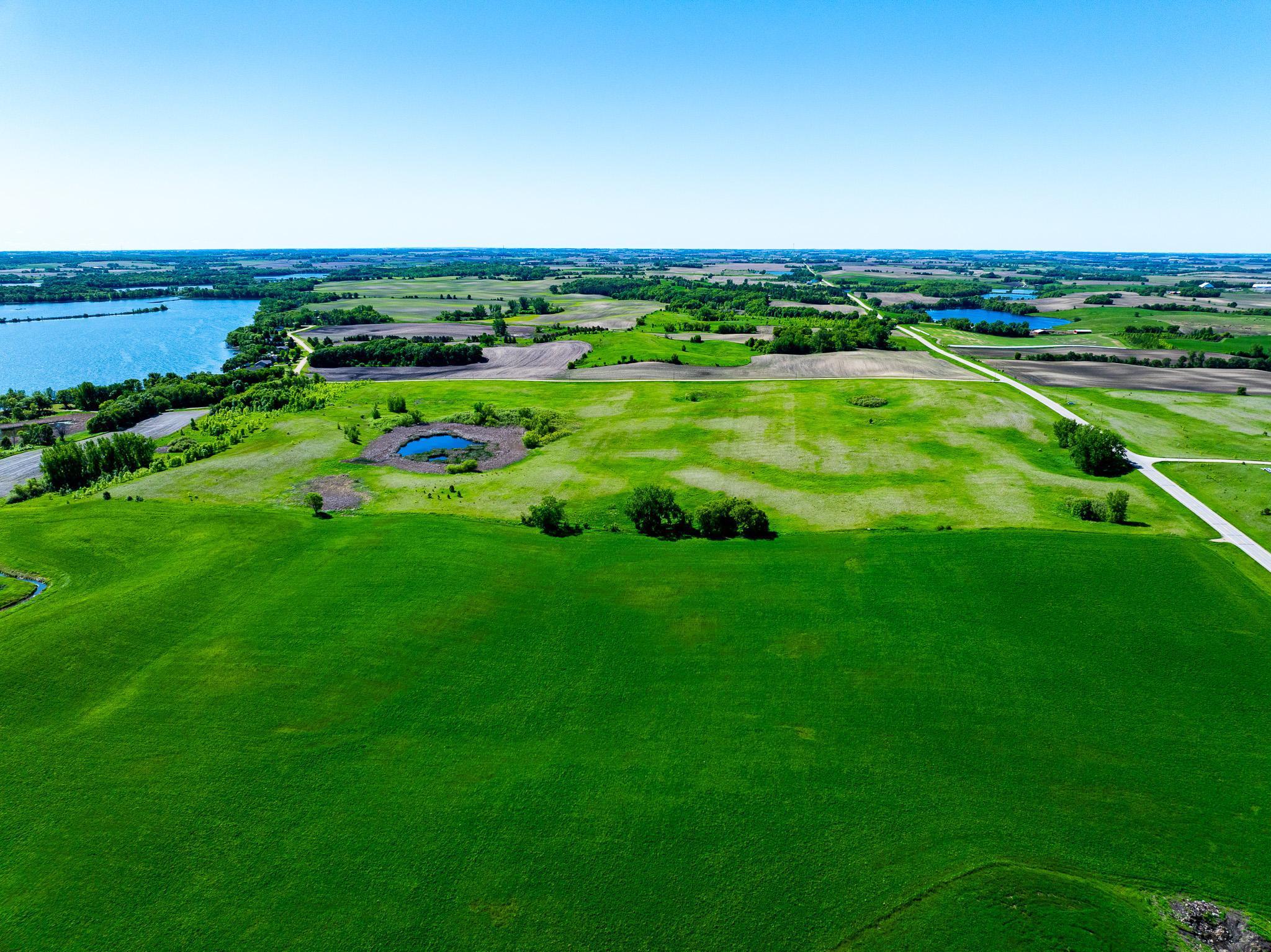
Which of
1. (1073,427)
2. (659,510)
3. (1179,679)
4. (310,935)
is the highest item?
(1073,427)

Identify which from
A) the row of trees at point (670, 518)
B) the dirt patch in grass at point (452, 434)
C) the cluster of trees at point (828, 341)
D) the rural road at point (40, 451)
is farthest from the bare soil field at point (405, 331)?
the row of trees at point (670, 518)

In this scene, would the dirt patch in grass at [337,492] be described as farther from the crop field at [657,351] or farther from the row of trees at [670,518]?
the crop field at [657,351]

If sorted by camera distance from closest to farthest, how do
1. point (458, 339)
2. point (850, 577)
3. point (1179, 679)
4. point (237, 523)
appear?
1. point (1179, 679)
2. point (850, 577)
3. point (237, 523)
4. point (458, 339)

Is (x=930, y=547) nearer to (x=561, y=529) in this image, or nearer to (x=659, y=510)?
(x=659, y=510)

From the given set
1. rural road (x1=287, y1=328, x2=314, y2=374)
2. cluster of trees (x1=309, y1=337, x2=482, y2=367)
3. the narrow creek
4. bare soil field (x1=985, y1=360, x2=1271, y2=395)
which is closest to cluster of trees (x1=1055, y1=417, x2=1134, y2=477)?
bare soil field (x1=985, y1=360, x2=1271, y2=395)

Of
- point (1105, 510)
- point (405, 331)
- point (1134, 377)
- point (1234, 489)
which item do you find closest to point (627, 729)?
point (1105, 510)

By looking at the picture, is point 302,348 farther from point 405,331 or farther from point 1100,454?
point 1100,454

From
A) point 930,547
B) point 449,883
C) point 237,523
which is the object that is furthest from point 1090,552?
point 237,523
